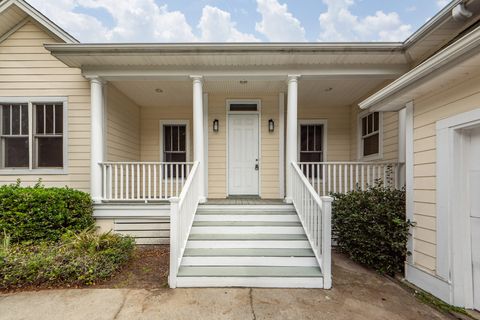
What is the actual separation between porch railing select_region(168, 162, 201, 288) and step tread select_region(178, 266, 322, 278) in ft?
0.51

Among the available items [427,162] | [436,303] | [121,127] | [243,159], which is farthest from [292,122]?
[121,127]

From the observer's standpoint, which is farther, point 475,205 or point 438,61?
point 475,205

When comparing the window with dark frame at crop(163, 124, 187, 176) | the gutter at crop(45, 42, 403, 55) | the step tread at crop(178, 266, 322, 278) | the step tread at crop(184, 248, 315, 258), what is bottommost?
the step tread at crop(178, 266, 322, 278)

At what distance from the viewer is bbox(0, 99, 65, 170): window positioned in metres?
5.35

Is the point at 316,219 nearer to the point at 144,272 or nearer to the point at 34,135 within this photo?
the point at 144,272

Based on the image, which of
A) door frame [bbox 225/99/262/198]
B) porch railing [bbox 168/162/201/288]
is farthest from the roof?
porch railing [bbox 168/162/201/288]

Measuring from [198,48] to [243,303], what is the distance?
4.04 m

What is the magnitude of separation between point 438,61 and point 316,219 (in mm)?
2352

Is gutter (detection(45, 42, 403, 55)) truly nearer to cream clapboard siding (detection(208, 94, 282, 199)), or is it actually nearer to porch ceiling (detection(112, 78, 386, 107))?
porch ceiling (detection(112, 78, 386, 107))

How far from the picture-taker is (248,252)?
367cm

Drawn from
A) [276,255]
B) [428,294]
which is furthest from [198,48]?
[428,294]

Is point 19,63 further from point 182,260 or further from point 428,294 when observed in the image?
point 428,294

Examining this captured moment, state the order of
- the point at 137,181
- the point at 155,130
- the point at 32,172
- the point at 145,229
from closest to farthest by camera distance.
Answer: the point at 137,181 → the point at 145,229 → the point at 32,172 → the point at 155,130

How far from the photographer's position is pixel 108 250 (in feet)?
12.3
